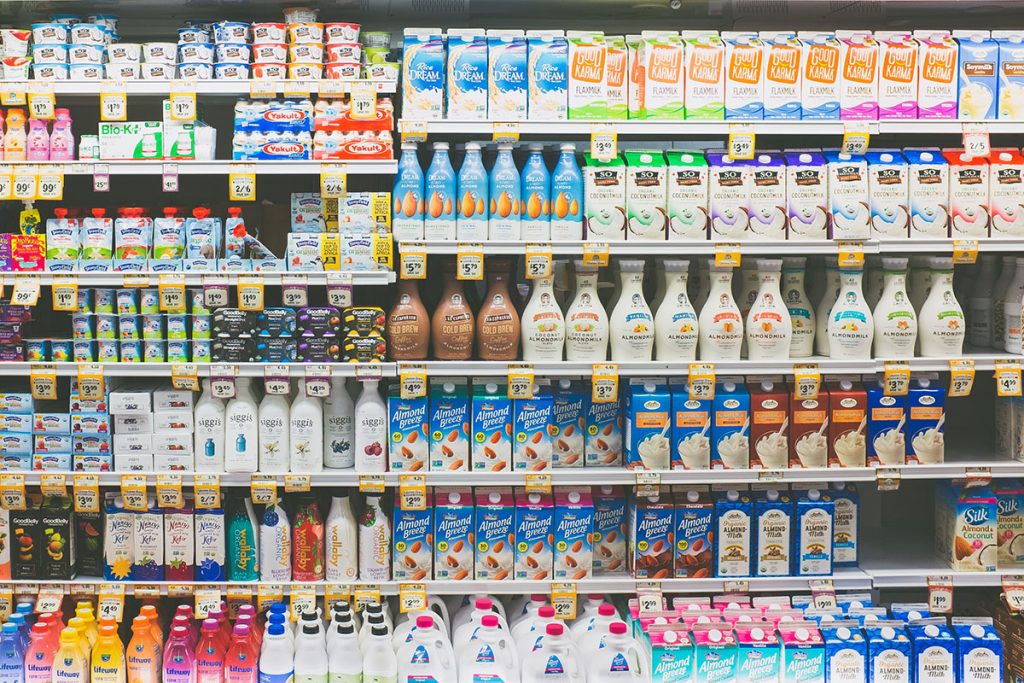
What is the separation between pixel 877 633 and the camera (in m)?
3.32

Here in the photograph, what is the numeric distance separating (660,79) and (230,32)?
1.55 metres

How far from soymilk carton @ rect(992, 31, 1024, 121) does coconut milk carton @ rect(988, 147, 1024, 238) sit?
7.4 inches

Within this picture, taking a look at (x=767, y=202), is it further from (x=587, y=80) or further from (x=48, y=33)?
(x=48, y=33)

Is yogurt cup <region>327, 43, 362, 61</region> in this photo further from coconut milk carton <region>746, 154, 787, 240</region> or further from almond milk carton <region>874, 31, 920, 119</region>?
almond milk carton <region>874, 31, 920, 119</region>

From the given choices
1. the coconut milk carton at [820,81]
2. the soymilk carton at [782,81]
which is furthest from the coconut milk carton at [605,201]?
the coconut milk carton at [820,81]

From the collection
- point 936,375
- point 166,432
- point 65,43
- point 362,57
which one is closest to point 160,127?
point 65,43

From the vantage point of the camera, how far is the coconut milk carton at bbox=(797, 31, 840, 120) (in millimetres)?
3641

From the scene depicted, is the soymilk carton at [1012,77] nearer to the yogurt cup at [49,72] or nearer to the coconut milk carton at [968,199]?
the coconut milk carton at [968,199]

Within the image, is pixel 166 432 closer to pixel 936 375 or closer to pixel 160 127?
pixel 160 127

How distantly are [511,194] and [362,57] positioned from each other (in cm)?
81

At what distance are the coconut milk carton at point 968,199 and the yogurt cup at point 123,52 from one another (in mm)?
2992

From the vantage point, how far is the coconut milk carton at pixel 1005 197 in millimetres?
3686

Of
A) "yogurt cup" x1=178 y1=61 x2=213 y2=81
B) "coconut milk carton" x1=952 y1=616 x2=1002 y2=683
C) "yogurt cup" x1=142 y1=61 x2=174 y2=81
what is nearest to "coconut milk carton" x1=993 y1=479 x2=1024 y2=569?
"coconut milk carton" x1=952 y1=616 x2=1002 y2=683

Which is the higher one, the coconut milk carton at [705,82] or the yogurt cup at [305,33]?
the yogurt cup at [305,33]
